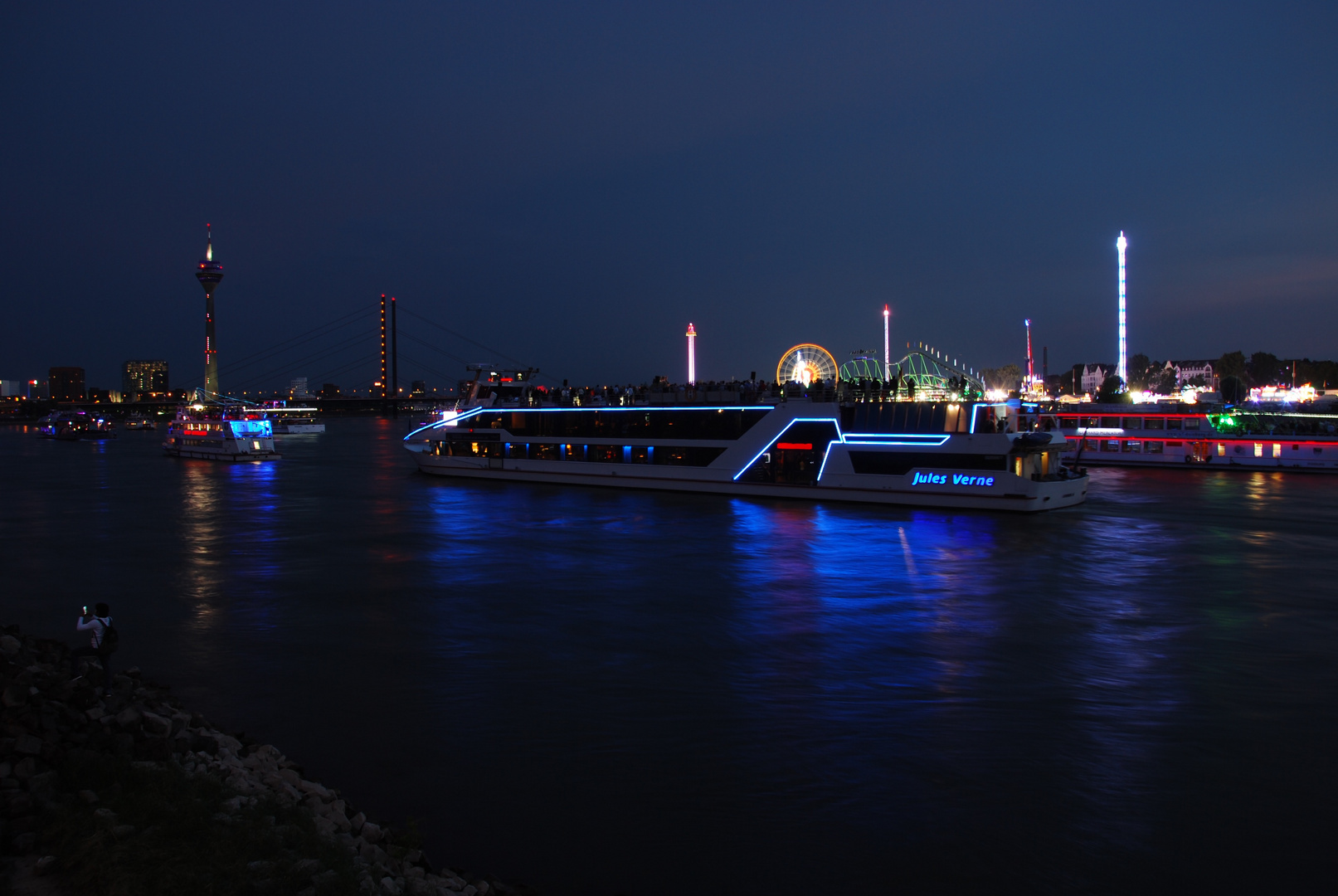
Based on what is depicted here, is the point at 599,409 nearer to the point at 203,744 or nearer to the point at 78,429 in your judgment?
the point at 203,744

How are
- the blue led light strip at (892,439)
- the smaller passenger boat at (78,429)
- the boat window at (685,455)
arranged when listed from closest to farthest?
the blue led light strip at (892,439) → the boat window at (685,455) → the smaller passenger boat at (78,429)

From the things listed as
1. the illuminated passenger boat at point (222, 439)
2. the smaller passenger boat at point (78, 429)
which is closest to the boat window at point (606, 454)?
the illuminated passenger boat at point (222, 439)

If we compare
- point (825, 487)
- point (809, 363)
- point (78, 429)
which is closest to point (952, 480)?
point (825, 487)

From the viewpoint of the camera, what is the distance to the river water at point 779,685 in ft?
27.0

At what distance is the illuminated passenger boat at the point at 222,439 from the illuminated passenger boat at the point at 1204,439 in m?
57.0

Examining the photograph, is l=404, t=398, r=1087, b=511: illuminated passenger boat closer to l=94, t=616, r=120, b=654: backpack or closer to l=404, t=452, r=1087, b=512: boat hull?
l=404, t=452, r=1087, b=512: boat hull

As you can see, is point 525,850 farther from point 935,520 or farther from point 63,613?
point 935,520

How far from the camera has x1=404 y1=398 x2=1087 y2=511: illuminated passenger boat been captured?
1148 inches

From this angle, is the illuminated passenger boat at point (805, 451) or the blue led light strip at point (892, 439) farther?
the blue led light strip at point (892, 439)

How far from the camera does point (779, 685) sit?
41.9 feet

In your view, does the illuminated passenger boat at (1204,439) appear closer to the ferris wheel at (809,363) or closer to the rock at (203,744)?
the ferris wheel at (809,363)

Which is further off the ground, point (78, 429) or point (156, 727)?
point (78, 429)

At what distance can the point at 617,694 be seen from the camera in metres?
12.3

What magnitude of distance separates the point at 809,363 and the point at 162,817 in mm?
49453
